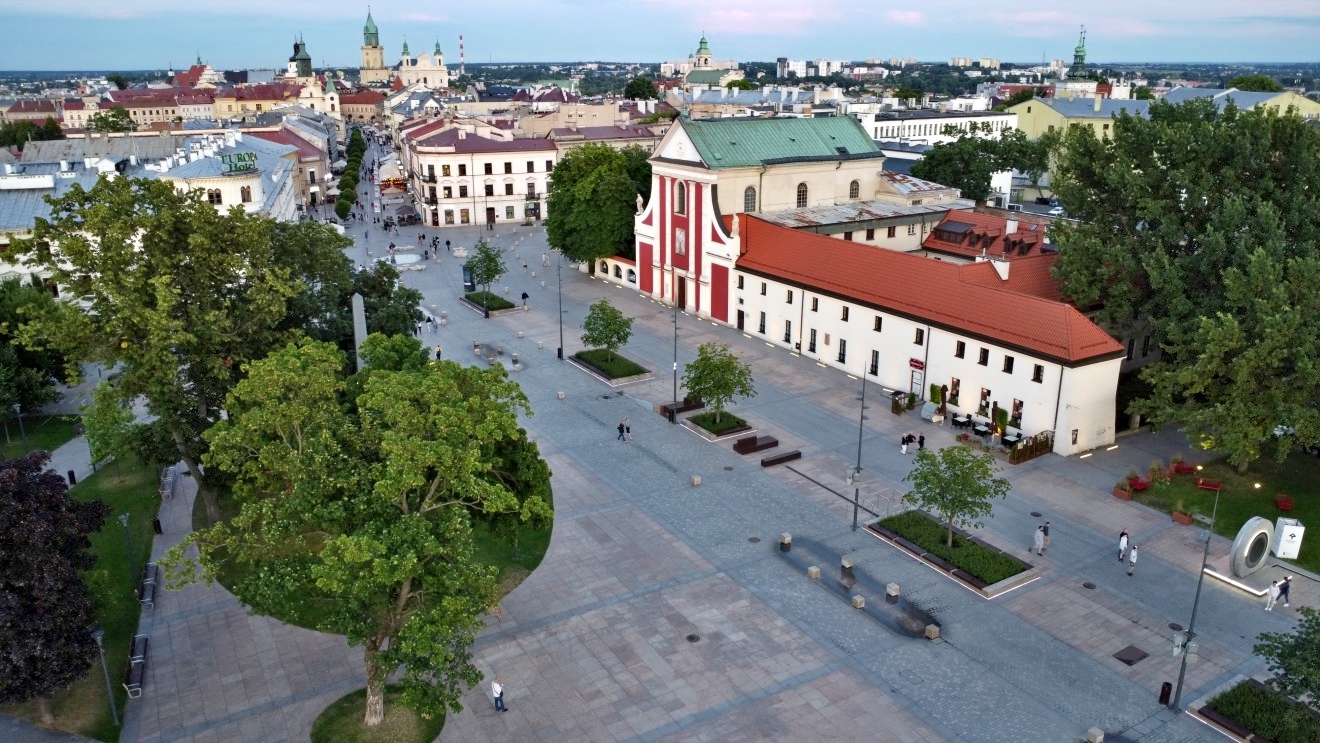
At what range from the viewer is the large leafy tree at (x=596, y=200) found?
231 feet

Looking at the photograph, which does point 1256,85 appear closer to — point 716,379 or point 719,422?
point 719,422

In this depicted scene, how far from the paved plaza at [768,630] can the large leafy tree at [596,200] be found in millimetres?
32177

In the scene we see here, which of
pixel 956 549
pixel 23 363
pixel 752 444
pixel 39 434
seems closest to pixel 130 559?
pixel 39 434

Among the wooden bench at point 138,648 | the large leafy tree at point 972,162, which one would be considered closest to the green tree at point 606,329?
the wooden bench at point 138,648

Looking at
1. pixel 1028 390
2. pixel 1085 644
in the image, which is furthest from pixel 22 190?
pixel 1085 644

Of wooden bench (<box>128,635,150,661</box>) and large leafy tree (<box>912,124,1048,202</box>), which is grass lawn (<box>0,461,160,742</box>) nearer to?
wooden bench (<box>128,635,150,661</box>)

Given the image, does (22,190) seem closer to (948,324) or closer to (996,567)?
(948,324)

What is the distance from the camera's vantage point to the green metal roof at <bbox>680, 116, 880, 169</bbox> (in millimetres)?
62438

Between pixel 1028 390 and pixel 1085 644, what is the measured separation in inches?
650

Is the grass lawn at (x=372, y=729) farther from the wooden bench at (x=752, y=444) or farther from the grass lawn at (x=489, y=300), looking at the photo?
the grass lawn at (x=489, y=300)

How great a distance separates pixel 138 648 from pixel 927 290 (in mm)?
37306

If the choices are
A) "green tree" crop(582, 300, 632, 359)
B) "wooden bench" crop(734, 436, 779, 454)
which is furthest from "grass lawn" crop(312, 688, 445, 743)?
"green tree" crop(582, 300, 632, 359)

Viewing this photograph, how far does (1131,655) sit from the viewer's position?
26.8 meters

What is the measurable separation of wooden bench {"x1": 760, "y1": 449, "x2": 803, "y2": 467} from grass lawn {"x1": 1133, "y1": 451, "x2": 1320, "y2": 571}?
44.2 ft
